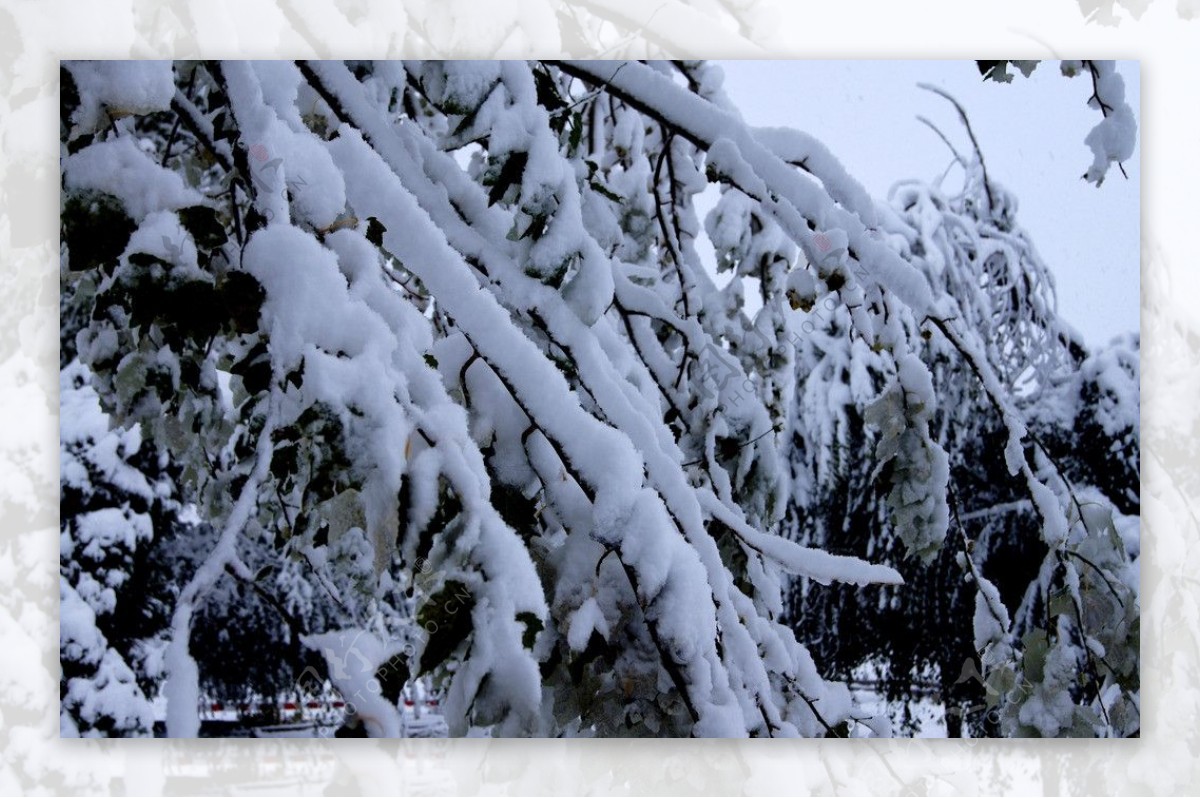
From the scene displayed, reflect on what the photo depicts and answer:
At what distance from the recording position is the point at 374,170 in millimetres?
980

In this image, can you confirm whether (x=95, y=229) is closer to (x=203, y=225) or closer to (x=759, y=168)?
(x=203, y=225)

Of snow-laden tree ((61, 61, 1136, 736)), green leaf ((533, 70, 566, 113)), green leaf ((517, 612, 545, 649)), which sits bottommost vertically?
green leaf ((517, 612, 545, 649))

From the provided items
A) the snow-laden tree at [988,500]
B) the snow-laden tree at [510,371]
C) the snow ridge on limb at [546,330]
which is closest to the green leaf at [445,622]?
the snow-laden tree at [510,371]

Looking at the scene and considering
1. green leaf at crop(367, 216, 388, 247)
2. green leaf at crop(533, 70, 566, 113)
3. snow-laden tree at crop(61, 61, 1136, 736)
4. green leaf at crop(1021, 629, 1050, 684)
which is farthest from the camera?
green leaf at crop(1021, 629, 1050, 684)

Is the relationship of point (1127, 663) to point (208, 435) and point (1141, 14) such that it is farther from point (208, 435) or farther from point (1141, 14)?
point (208, 435)

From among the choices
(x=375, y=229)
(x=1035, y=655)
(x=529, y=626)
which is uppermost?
(x=375, y=229)

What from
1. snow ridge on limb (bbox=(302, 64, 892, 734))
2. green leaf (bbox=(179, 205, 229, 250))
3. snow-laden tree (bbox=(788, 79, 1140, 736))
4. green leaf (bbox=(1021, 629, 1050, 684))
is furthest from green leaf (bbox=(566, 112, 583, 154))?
green leaf (bbox=(1021, 629, 1050, 684))

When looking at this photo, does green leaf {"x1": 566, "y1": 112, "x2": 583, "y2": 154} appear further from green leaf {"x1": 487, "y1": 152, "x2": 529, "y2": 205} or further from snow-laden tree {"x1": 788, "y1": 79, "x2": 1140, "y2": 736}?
snow-laden tree {"x1": 788, "y1": 79, "x2": 1140, "y2": 736}

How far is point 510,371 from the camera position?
2.97 feet

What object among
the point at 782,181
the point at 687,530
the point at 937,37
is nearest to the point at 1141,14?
the point at 937,37

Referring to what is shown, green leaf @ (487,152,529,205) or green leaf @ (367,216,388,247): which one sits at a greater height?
green leaf @ (487,152,529,205)

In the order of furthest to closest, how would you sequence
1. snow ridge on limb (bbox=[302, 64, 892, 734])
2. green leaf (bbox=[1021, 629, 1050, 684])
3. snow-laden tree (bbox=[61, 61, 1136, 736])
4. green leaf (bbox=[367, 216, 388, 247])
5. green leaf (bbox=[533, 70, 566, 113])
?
1. green leaf (bbox=[1021, 629, 1050, 684])
2. green leaf (bbox=[533, 70, 566, 113])
3. green leaf (bbox=[367, 216, 388, 247])
4. snow ridge on limb (bbox=[302, 64, 892, 734])
5. snow-laden tree (bbox=[61, 61, 1136, 736])

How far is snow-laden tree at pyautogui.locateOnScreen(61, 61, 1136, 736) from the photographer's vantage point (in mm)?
798

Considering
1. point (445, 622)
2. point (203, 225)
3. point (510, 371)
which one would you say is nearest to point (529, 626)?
point (445, 622)
